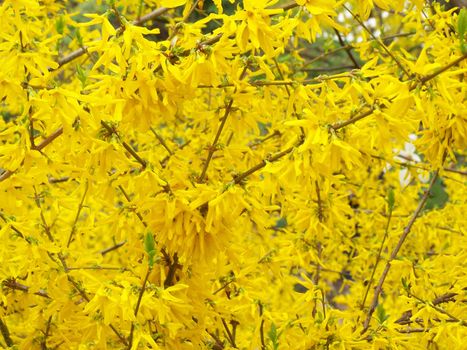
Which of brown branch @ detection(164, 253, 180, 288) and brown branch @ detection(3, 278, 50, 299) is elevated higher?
brown branch @ detection(164, 253, 180, 288)

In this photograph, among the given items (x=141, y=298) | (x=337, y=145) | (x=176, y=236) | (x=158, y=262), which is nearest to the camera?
(x=337, y=145)

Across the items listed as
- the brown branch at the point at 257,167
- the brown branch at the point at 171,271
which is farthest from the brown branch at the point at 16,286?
the brown branch at the point at 257,167

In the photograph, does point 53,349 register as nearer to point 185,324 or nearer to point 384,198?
point 185,324

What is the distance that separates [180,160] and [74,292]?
1.87 feet

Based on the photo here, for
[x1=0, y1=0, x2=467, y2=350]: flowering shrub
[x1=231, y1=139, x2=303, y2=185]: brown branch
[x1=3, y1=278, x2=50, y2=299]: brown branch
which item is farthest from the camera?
[x1=3, y1=278, x2=50, y2=299]: brown branch

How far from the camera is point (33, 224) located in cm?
228

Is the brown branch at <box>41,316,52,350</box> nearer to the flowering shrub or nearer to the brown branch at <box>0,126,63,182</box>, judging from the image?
the flowering shrub

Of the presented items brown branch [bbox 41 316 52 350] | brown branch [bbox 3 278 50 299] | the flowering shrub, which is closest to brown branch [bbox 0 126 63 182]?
the flowering shrub

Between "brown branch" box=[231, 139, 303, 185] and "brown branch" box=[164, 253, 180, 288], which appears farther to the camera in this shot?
"brown branch" box=[164, 253, 180, 288]

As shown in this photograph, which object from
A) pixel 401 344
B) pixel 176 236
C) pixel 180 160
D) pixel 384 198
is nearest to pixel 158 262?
pixel 176 236

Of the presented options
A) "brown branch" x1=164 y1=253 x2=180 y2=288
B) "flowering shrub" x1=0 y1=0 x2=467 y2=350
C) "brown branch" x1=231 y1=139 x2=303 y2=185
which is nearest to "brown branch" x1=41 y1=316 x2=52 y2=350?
"flowering shrub" x1=0 y1=0 x2=467 y2=350

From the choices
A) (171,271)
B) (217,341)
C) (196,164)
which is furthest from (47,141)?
(217,341)

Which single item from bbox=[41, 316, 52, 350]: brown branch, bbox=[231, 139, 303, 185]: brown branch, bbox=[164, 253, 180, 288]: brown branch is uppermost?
bbox=[231, 139, 303, 185]: brown branch

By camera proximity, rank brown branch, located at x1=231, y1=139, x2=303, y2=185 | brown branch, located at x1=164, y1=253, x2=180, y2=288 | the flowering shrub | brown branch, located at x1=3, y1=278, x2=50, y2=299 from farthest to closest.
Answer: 1. brown branch, located at x1=3, y1=278, x2=50, y2=299
2. brown branch, located at x1=164, y1=253, x2=180, y2=288
3. brown branch, located at x1=231, y1=139, x2=303, y2=185
4. the flowering shrub
